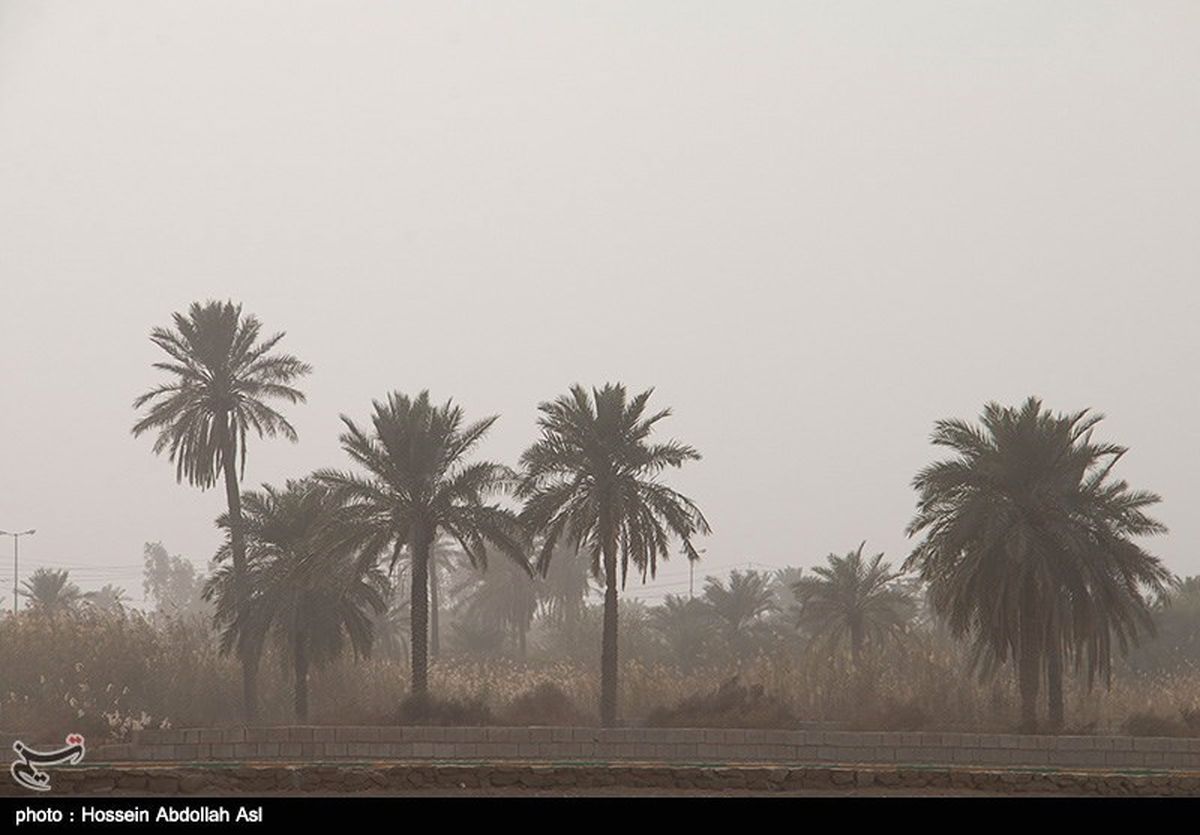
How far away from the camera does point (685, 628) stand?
78625 millimetres

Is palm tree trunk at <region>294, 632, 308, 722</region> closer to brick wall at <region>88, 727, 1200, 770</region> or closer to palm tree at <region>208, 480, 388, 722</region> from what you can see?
palm tree at <region>208, 480, 388, 722</region>

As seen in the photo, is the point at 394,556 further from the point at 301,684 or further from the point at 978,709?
the point at 978,709

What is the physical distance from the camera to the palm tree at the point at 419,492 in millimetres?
47281

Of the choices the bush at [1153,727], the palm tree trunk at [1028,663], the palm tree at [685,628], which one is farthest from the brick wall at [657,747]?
the palm tree at [685,628]

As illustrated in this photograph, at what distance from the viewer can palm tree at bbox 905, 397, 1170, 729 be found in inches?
1694

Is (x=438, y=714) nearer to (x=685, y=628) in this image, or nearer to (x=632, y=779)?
(x=632, y=779)

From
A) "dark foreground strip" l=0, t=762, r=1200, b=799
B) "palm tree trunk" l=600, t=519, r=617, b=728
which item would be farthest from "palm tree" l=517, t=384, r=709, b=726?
"dark foreground strip" l=0, t=762, r=1200, b=799

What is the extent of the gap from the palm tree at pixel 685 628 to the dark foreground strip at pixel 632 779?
41.1 m

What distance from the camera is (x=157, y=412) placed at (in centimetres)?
6038

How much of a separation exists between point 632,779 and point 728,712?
16308 millimetres

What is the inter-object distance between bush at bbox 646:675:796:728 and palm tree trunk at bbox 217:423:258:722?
15.1m

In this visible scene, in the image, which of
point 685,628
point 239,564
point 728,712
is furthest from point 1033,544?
point 685,628
